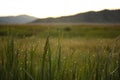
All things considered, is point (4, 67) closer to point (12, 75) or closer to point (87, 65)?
point (12, 75)

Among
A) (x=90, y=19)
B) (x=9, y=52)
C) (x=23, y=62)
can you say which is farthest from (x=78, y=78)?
(x=90, y=19)

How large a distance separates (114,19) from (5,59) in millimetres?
131350

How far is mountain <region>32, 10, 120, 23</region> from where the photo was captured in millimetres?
118562

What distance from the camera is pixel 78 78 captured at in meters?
1.57

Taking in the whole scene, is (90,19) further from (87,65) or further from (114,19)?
(87,65)

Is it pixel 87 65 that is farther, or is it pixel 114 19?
pixel 114 19

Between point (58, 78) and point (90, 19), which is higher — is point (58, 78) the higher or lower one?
the higher one

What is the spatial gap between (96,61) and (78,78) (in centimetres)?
17

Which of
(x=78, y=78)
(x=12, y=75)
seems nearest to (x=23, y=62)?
(x=12, y=75)

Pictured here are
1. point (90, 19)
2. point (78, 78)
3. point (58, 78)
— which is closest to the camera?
point (58, 78)

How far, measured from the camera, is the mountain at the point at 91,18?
119m

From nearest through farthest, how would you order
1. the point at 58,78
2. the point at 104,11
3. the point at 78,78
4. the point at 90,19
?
the point at 58,78
the point at 78,78
the point at 90,19
the point at 104,11

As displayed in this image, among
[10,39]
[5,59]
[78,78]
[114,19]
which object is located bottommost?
[114,19]

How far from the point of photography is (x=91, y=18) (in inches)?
4929
